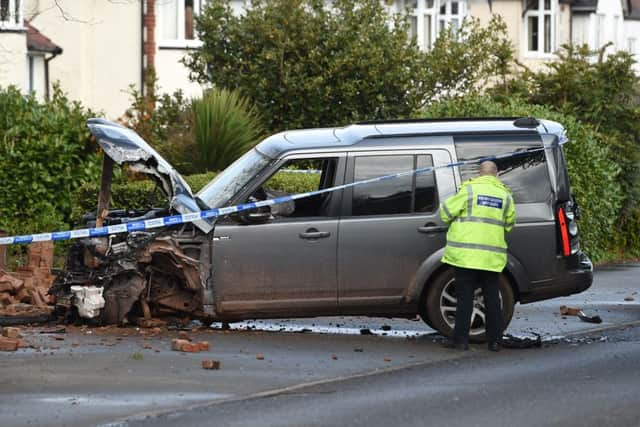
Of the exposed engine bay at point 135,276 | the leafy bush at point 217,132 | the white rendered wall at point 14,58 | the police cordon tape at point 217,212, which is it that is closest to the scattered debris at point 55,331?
the exposed engine bay at point 135,276

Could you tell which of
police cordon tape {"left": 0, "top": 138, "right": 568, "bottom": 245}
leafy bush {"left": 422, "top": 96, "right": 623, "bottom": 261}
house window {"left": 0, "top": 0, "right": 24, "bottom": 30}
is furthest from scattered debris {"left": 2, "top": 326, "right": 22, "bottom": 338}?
house window {"left": 0, "top": 0, "right": 24, "bottom": 30}

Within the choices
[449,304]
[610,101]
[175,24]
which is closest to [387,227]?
[449,304]

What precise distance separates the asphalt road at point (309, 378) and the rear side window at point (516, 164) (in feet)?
4.39

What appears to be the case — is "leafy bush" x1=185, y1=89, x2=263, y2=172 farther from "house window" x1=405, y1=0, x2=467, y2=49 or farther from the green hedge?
"house window" x1=405, y1=0, x2=467, y2=49

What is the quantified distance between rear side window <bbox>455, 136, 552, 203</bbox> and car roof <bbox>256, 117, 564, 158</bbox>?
0.08 meters

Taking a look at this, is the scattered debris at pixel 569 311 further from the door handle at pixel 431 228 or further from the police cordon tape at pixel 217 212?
the door handle at pixel 431 228

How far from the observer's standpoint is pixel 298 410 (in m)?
8.50

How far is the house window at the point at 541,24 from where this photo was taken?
44.1 m

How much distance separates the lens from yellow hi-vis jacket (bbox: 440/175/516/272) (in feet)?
36.4

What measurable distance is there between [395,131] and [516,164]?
107 cm

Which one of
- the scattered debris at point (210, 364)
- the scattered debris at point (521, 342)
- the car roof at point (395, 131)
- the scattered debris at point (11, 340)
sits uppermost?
the car roof at point (395, 131)

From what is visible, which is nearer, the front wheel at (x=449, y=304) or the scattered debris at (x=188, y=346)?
the scattered debris at (x=188, y=346)

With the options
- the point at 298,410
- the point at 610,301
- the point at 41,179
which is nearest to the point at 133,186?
the point at 41,179

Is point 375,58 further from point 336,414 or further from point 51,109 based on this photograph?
point 336,414
